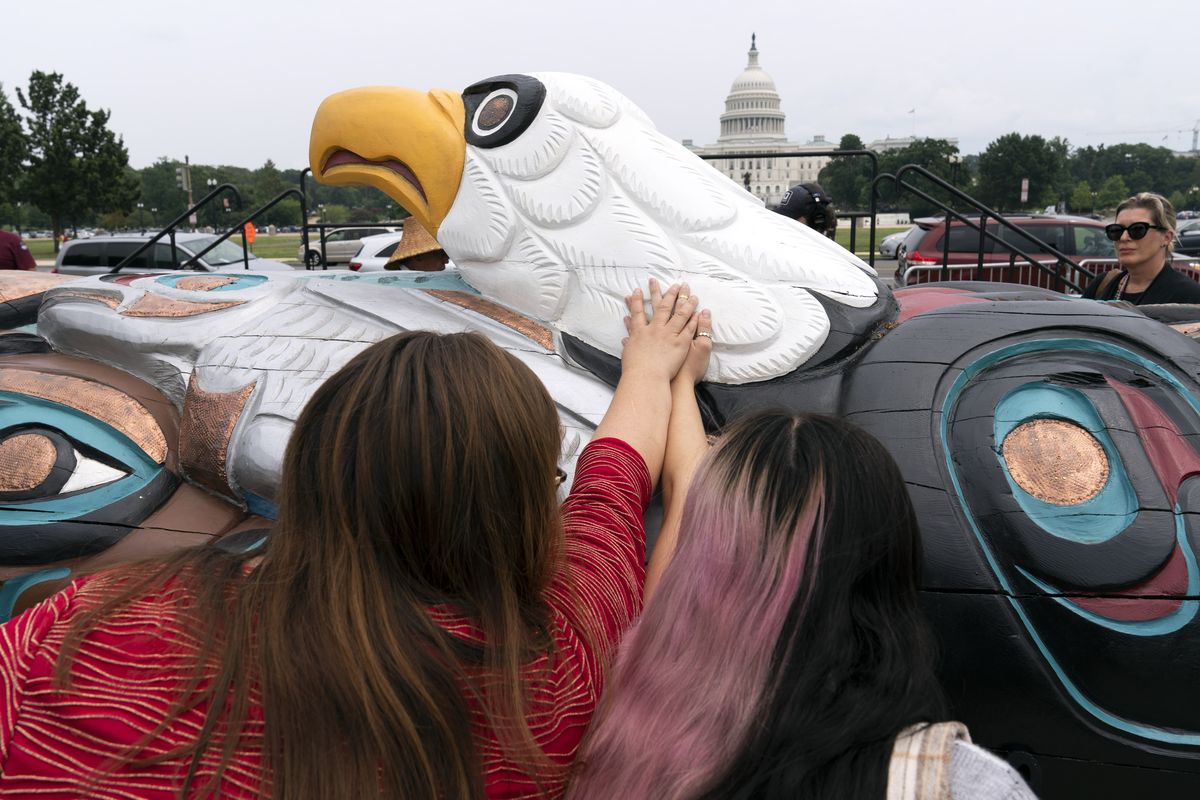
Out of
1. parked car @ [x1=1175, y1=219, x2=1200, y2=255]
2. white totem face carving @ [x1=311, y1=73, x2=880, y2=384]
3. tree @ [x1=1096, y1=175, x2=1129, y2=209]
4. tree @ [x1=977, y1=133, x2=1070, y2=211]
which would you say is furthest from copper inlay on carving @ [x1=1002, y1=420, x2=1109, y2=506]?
tree @ [x1=1096, y1=175, x2=1129, y2=209]

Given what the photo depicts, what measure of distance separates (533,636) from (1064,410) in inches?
44.9

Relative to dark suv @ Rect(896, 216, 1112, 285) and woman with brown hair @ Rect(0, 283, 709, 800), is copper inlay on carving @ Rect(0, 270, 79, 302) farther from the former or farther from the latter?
dark suv @ Rect(896, 216, 1112, 285)

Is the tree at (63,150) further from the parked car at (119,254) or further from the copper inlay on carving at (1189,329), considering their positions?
the copper inlay on carving at (1189,329)

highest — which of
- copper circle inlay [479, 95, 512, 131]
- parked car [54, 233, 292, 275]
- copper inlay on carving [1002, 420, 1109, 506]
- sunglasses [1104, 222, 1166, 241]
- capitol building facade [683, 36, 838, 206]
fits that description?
capitol building facade [683, 36, 838, 206]

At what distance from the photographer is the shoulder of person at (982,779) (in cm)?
77

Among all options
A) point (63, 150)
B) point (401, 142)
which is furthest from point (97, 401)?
point (63, 150)

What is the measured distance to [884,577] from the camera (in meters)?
0.92

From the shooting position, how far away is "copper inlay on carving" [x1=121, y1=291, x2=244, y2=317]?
2047 mm

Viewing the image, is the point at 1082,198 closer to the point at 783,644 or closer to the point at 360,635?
the point at 783,644

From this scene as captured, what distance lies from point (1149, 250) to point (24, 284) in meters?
3.39

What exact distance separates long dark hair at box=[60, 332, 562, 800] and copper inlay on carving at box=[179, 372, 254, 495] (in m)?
0.90

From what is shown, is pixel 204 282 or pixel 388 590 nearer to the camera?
pixel 388 590

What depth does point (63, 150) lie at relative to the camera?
20781 mm

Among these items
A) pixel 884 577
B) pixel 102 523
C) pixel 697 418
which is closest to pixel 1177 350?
pixel 697 418
